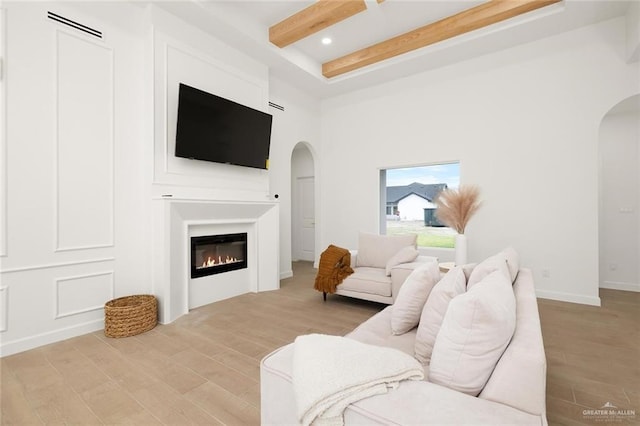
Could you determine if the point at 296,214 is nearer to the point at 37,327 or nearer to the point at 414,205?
the point at 414,205

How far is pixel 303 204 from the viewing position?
7.23m

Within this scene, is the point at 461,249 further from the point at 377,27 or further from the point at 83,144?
the point at 83,144

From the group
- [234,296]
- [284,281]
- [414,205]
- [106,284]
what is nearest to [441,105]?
[414,205]

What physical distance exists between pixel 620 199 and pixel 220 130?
5.75m

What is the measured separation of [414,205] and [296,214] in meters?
2.90

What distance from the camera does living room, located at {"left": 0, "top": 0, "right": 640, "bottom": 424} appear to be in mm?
2684

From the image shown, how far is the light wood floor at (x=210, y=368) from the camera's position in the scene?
5.89 ft

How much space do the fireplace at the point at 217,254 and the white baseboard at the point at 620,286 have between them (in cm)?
535

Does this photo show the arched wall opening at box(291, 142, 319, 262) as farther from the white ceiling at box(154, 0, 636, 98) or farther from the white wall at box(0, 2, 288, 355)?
the white wall at box(0, 2, 288, 355)

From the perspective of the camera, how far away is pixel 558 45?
156 inches

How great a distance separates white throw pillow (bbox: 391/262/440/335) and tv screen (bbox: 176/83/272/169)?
9.51ft

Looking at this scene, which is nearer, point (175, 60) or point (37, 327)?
Answer: point (37, 327)

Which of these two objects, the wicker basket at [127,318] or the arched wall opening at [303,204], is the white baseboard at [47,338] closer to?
the wicker basket at [127,318]

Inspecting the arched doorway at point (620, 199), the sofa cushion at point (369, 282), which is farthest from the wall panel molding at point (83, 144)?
the arched doorway at point (620, 199)
